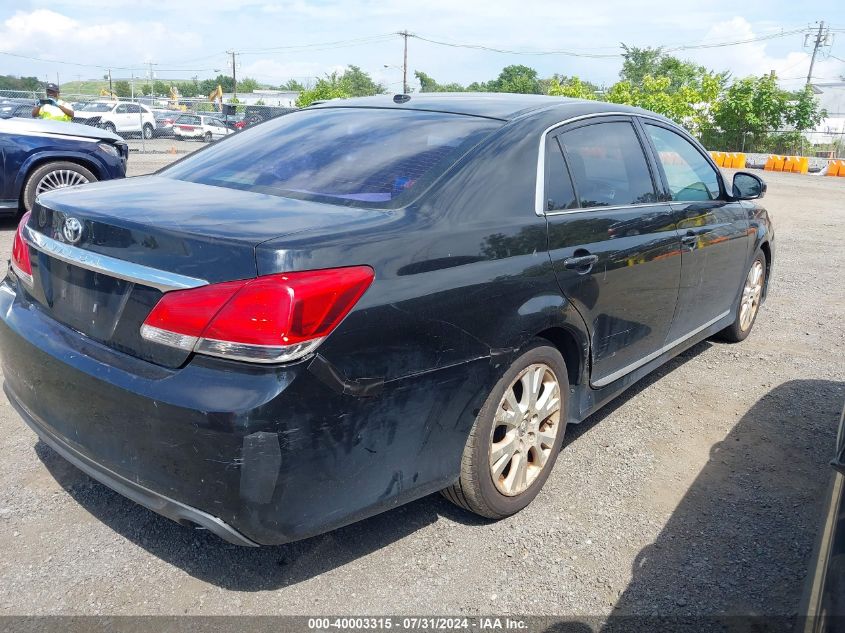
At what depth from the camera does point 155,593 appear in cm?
249

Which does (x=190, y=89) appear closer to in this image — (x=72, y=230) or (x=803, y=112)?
(x=803, y=112)

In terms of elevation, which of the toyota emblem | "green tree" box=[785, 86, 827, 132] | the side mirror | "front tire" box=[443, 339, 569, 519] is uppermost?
"green tree" box=[785, 86, 827, 132]

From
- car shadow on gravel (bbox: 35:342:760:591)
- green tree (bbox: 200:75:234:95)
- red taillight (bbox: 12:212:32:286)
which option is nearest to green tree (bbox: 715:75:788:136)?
car shadow on gravel (bbox: 35:342:760:591)

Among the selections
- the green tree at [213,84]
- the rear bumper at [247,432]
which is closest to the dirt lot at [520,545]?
the rear bumper at [247,432]

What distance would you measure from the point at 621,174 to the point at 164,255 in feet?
7.72

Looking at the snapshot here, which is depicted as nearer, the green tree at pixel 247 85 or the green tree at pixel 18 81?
the green tree at pixel 18 81

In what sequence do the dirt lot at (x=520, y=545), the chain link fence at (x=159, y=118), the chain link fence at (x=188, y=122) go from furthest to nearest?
the chain link fence at (x=159, y=118) → the chain link fence at (x=188, y=122) → the dirt lot at (x=520, y=545)

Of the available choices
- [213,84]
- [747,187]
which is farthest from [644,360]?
[213,84]

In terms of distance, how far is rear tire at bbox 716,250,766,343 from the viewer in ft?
17.3

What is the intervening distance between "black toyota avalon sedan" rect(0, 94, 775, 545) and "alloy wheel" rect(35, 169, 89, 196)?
5747 mm

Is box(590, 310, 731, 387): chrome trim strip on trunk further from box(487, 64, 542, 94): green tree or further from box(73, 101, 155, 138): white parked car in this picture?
box(487, 64, 542, 94): green tree

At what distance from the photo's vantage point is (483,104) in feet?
11.2

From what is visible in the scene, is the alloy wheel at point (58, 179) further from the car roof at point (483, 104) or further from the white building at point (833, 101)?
the white building at point (833, 101)

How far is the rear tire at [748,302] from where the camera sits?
17.3 ft
